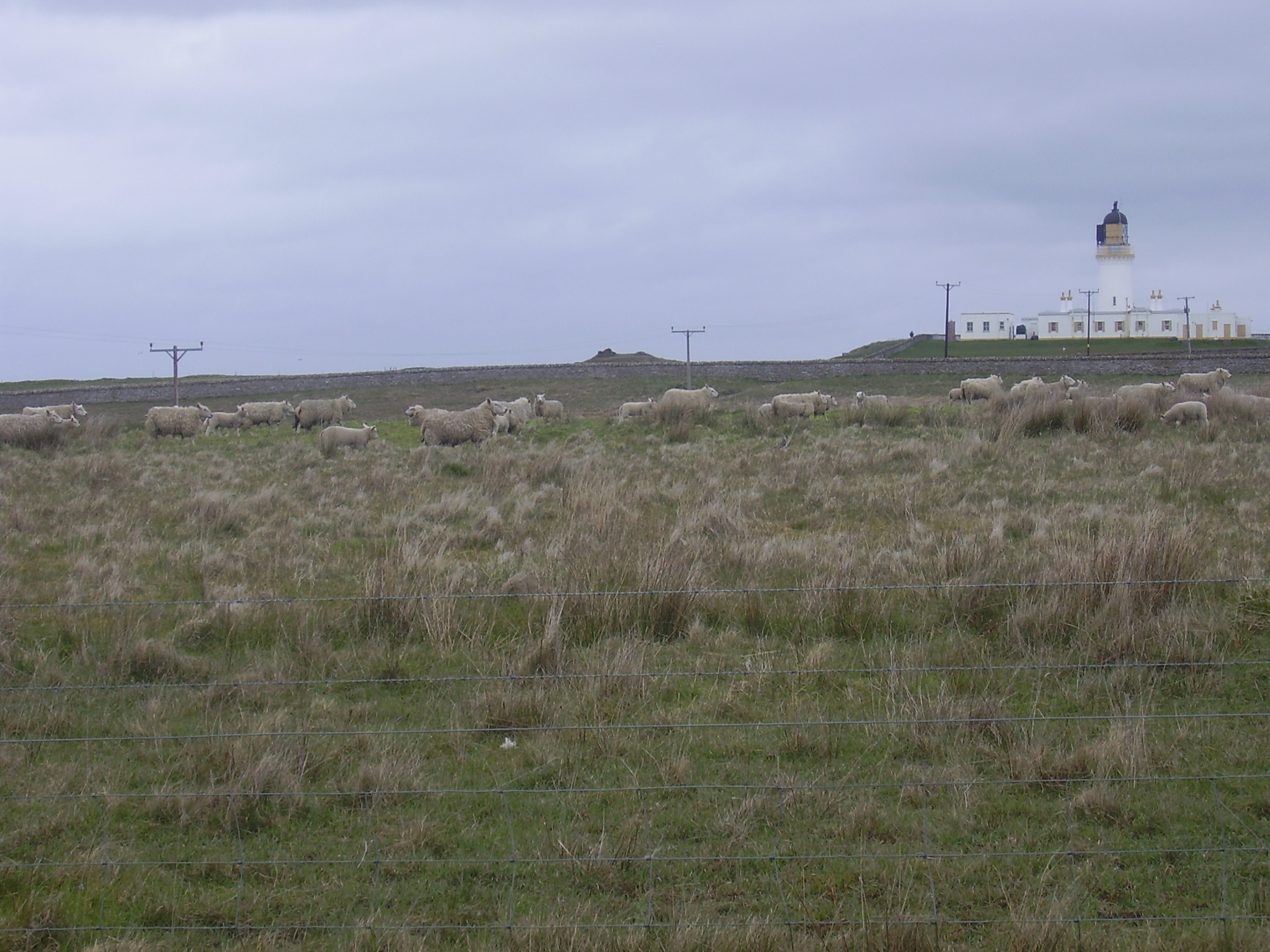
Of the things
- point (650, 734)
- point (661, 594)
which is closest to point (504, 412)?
point (661, 594)

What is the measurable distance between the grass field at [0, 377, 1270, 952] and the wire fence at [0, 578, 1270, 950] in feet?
0.07

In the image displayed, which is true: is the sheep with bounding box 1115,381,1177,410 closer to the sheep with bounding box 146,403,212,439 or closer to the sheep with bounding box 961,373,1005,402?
the sheep with bounding box 961,373,1005,402

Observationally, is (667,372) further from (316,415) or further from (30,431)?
(30,431)

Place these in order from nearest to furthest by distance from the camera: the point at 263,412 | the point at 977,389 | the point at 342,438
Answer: the point at 342,438 < the point at 263,412 < the point at 977,389

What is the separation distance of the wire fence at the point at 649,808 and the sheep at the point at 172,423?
2676cm

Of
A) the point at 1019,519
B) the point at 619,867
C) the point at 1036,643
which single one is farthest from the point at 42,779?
the point at 1019,519

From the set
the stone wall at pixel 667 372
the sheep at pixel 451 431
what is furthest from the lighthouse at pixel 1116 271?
the sheep at pixel 451 431

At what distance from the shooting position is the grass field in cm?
441

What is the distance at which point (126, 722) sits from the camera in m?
6.45

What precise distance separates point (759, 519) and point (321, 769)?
759cm

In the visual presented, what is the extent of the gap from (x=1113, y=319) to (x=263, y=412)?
7243 cm

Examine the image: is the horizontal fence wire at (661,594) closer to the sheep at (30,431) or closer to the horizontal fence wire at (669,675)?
the horizontal fence wire at (669,675)

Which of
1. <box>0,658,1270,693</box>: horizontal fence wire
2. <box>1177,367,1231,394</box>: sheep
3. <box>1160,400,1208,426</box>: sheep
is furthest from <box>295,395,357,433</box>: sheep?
<box>0,658,1270,693</box>: horizontal fence wire

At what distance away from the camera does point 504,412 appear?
92.8 feet
